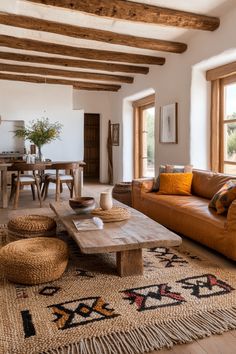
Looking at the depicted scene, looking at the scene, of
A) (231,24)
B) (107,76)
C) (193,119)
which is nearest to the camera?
(231,24)

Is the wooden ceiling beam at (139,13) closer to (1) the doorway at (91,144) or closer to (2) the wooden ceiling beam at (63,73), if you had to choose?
(2) the wooden ceiling beam at (63,73)


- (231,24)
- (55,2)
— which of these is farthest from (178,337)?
(231,24)

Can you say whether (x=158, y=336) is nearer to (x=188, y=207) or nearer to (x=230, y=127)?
(x=188, y=207)

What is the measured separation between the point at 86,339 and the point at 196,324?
0.64 meters

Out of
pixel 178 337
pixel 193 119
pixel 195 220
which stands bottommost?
pixel 178 337

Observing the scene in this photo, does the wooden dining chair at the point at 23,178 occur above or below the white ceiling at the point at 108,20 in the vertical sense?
below

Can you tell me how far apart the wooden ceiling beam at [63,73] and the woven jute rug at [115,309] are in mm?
5463

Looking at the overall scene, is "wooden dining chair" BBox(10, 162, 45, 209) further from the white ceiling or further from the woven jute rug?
the woven jute rug

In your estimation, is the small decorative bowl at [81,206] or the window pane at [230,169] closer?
the small decorative bowl at [81,206]

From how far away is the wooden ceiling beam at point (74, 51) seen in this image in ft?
17.5

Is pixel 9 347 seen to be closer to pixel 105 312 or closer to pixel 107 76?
pixel 105 312

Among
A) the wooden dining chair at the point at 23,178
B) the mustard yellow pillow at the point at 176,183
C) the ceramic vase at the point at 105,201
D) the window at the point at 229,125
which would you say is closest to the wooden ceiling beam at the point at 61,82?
the wooden dining chair at the point at 23,178

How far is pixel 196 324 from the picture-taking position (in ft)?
6.24

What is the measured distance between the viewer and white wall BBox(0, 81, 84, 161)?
7.93 meters
